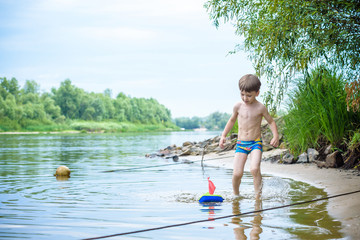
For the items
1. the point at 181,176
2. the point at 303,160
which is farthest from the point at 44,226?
the point at 303,160

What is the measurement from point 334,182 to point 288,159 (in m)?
3.19

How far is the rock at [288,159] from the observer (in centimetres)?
1021

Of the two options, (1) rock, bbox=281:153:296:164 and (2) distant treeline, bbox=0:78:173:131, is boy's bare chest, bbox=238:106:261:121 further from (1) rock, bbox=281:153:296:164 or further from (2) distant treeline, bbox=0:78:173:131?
(2) distant treeline, bbox=0:78:173:131

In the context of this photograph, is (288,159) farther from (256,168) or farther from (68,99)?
(68,99)

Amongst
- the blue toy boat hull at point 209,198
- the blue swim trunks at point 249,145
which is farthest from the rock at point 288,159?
the blue toy boat hull at point 209,198

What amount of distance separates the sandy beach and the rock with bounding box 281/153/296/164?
0.21 meters

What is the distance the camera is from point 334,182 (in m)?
7.12

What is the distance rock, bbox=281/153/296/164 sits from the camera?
10.2 m

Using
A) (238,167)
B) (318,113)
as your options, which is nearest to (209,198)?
(238,167)

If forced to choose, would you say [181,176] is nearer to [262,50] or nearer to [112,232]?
[262,50]

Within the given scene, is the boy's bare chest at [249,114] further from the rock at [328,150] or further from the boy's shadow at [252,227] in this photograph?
the rock at [328,150]

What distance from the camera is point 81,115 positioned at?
4031 inches

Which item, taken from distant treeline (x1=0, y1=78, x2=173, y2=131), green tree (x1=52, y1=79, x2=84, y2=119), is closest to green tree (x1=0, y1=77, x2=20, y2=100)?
distant treeline (x1=0, y1=78, x2=173, y2=131)

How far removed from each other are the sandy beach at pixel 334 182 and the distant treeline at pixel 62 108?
236ft
